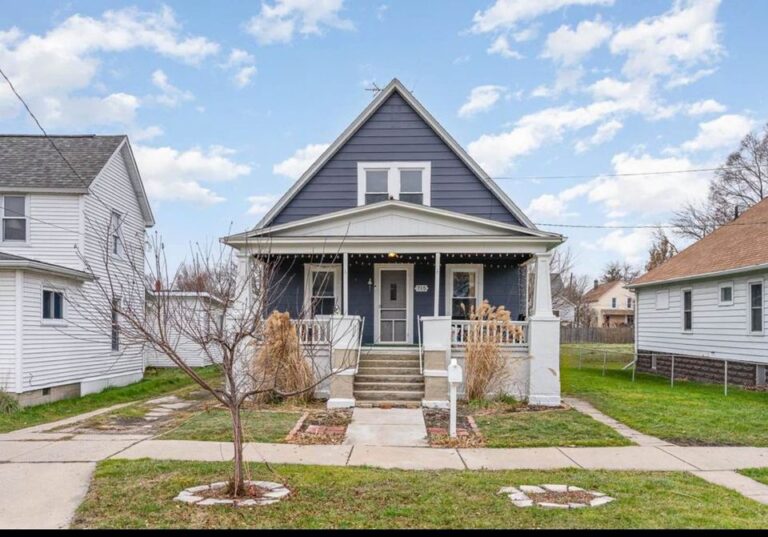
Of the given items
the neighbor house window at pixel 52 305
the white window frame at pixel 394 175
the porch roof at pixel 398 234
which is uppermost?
the white window frame at pixel 394 175

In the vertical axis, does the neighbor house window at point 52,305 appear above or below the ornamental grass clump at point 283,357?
above

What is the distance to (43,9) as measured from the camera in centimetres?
1023

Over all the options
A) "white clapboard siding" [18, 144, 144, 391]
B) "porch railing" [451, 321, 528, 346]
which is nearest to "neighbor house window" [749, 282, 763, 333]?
"porch railing" [451, 321, 528, 346]

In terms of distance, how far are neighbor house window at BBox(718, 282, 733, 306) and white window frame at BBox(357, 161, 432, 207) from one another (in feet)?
27.7

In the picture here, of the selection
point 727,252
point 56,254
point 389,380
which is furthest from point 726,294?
point 56,254

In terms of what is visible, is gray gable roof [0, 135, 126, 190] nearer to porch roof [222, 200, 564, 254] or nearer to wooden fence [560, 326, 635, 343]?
porch roof [222, 200, 564, 254]

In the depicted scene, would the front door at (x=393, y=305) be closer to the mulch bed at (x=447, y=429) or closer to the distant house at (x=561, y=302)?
the mulch bed at (x=447, y=429)

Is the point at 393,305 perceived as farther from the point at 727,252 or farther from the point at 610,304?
the point at 610,304

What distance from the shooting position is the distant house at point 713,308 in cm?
1472

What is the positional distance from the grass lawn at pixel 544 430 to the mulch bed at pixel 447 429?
0.48 feet

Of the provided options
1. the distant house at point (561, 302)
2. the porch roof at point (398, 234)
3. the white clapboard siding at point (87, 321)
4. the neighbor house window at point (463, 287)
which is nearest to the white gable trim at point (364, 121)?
the neighbor house window at point (463, 287)

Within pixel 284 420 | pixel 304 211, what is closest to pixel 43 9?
pixel 304 211

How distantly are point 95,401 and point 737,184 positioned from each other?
109 ft
